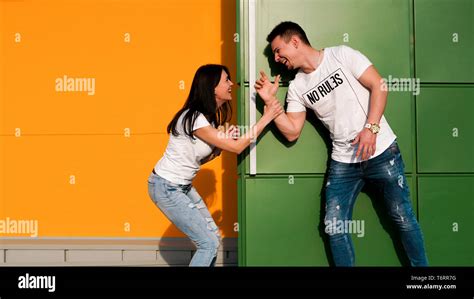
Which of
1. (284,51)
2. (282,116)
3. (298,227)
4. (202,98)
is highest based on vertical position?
(284,51)

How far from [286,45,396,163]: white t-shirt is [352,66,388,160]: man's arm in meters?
0.05

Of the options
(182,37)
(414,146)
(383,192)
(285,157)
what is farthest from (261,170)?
(182,37)

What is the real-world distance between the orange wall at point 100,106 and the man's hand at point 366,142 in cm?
135

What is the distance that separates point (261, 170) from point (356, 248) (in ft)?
2.58

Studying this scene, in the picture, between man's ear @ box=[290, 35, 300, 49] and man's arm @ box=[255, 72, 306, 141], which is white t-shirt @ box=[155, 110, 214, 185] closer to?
man's arm @ box=[255, 72, 306, 141]

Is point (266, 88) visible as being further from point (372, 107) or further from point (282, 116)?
point (372, 107)

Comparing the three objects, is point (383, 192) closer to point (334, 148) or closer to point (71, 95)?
point (334, 148)

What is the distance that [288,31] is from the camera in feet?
11.3

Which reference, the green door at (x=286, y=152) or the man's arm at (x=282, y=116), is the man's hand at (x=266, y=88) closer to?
the man's arm at (x=282, y=116)

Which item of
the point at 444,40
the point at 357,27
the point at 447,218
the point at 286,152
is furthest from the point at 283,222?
the point at 444,40

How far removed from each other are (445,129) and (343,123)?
0.72 metres
